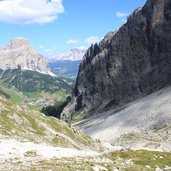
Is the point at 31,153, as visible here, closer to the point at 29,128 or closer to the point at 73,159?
the point at 73,159

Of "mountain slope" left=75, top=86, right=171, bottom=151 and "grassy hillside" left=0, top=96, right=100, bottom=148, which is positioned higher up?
"grassy hillside" left=0, top=96, right=100, bottom=148

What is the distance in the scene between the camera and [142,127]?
154375 millimetres

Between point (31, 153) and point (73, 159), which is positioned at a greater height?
point (31, 153)

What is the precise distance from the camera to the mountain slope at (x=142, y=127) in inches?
5113

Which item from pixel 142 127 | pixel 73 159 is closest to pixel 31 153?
pixel 73 159

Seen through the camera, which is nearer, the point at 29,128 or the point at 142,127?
the point at 29,128

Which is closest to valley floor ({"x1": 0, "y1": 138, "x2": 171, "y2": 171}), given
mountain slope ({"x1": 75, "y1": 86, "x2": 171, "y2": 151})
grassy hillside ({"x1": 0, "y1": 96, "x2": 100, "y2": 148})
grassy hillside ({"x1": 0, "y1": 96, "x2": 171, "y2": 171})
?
grassy hillside ({"x1": 0, "y1": 96, "x2": 171, "y2": 171})

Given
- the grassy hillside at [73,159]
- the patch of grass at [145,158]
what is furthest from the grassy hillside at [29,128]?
the patch of grass at [145,158]

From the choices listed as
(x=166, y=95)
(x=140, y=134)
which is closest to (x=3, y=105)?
(x=140, y=134)

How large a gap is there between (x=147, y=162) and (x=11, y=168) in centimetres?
1455

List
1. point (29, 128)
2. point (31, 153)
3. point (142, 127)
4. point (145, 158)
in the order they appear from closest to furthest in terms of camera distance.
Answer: point (145, 158) → point (31, 153) → point (29, 128) → point (142, 127)

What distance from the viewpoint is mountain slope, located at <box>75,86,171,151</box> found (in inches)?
5113

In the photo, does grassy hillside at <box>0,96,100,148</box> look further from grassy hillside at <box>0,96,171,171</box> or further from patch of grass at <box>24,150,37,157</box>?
patch of grass at <box>24,150,37,157</box>

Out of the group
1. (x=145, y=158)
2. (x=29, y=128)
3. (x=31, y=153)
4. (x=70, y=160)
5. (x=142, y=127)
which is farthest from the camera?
(x=142, y=127)
